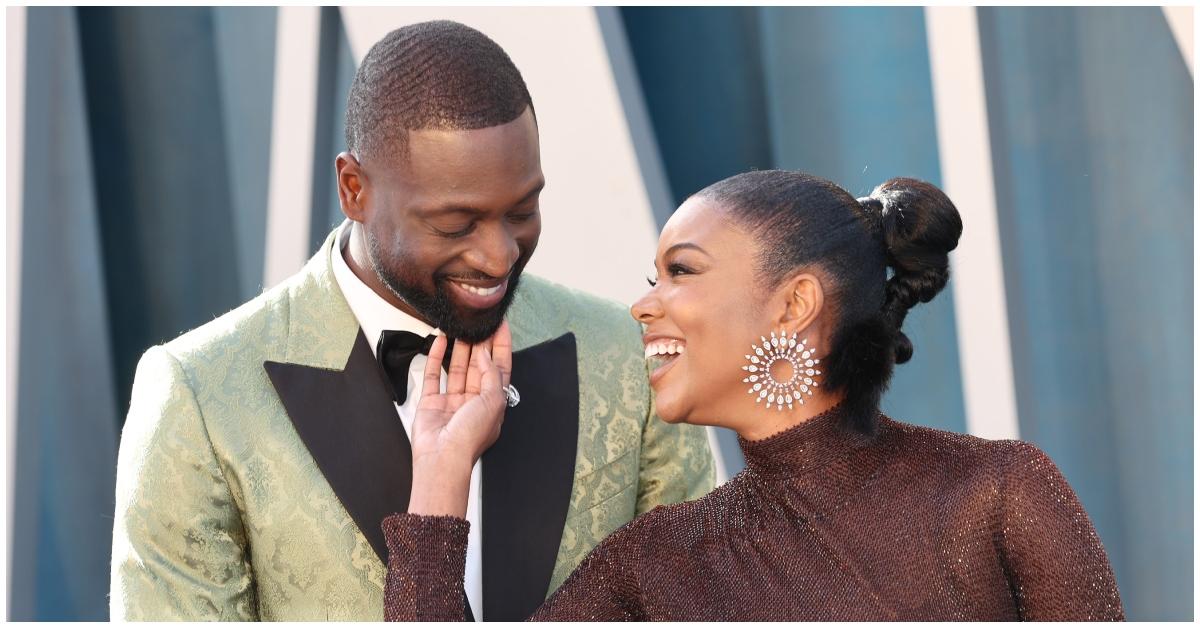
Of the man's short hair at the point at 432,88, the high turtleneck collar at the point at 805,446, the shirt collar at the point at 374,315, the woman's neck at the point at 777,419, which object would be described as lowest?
the high turtleneck collar at the point at 805,446

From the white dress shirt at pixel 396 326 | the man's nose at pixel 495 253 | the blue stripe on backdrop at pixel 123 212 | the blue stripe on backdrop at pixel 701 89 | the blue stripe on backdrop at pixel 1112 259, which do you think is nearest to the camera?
the man's nose at pixel 495 253

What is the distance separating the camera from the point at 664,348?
227cm

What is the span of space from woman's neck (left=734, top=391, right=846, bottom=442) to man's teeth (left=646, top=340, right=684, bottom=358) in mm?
163

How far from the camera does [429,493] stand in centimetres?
228

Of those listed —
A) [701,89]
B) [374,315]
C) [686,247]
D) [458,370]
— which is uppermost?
[701,89]

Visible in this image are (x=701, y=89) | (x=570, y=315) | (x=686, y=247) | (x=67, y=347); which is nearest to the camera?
(x=686, y=247)

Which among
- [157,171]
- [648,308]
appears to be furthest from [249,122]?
[648,308]

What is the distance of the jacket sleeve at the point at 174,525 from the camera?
2.34 m

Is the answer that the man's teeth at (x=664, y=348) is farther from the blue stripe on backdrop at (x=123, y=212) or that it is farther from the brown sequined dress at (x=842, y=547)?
the blue stripe on backdrop at (x=123, y=212)

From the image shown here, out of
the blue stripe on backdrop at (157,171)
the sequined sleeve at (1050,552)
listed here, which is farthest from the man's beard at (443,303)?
the blue stripe on backdrop at (157,171)

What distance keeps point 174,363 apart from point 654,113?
6.89 feet

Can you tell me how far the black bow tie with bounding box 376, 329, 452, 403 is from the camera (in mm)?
2500

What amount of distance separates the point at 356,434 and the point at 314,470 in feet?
0.32

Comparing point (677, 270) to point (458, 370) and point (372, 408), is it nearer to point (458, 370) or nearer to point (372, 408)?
point (458, 370)
